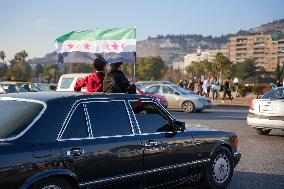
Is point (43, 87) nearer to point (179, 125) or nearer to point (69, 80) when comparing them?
point (69, 80)

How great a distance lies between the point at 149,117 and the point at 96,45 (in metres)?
16.5

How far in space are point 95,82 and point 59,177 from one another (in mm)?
3919

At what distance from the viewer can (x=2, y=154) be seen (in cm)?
413

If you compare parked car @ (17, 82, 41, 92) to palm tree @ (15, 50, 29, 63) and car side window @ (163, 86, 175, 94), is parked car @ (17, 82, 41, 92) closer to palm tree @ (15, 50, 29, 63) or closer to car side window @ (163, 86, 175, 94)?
car side window @ (163, 86, 175, 94)

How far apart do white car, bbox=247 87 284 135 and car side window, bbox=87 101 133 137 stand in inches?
316

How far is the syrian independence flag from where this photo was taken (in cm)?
2144

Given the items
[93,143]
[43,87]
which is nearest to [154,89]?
[43,87]

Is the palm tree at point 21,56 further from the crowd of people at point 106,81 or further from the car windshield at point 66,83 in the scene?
the crowd of people at point 106,81

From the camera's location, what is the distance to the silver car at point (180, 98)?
76.6 ft

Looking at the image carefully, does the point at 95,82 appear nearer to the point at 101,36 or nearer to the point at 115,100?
the point at 115,100

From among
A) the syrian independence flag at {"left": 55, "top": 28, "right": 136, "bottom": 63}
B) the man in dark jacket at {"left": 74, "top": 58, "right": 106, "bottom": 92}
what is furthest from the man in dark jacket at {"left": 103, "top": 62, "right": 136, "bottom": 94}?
the syrian independence flag at {"left": 55, "top": 28, "right": 136, "bottom": 63}

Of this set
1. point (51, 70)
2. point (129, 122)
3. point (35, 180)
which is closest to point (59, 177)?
point (35, 180)

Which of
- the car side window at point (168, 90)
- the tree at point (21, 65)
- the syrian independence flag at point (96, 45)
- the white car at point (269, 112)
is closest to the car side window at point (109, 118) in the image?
the white car at point (269, 112)

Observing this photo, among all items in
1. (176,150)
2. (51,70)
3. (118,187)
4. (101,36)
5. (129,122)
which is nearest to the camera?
(118,187)
